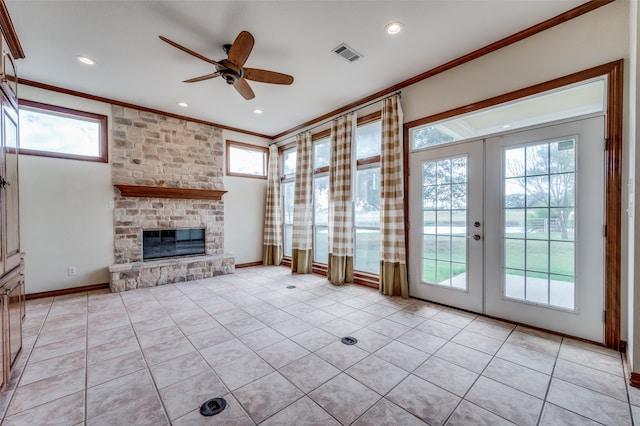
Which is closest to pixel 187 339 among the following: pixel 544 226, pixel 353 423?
pixel 353 423

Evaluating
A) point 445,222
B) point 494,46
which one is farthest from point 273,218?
point 494,46

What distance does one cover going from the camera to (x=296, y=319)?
310cm

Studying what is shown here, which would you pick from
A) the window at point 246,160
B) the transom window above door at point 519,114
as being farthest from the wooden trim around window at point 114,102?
the transom window above door at point 519,114

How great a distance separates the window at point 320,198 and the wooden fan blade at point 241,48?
2.70m

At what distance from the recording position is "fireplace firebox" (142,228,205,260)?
487 centimetres

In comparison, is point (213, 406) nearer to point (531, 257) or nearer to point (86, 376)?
point (86, 376)

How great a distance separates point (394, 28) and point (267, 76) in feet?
4.79

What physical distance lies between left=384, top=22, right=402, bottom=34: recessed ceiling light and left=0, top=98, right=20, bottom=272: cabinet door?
3.38 meters

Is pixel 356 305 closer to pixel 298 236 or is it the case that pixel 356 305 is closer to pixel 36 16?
pixel 298 236

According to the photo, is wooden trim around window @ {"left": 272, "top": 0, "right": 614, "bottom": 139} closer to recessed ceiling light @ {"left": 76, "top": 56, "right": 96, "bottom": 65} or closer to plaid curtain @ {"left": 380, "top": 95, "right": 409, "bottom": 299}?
plaid curtain @ {"left": 380, "top": 95, "right": 409, "bottom": 299}

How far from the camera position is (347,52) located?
10.2ft

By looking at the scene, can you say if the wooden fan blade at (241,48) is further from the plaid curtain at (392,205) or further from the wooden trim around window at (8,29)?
the plaid curtain at (392,205)

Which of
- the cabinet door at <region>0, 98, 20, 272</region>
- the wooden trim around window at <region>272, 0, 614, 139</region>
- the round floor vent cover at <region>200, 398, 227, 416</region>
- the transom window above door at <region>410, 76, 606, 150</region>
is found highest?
the wooden trim around window at <region>272, 0, 614, 139</region>

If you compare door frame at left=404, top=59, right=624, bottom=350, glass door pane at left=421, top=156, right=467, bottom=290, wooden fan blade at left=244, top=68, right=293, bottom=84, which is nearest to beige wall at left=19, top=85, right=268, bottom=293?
wooden fan blade at left=244, top=68, right=293, bottom=84
